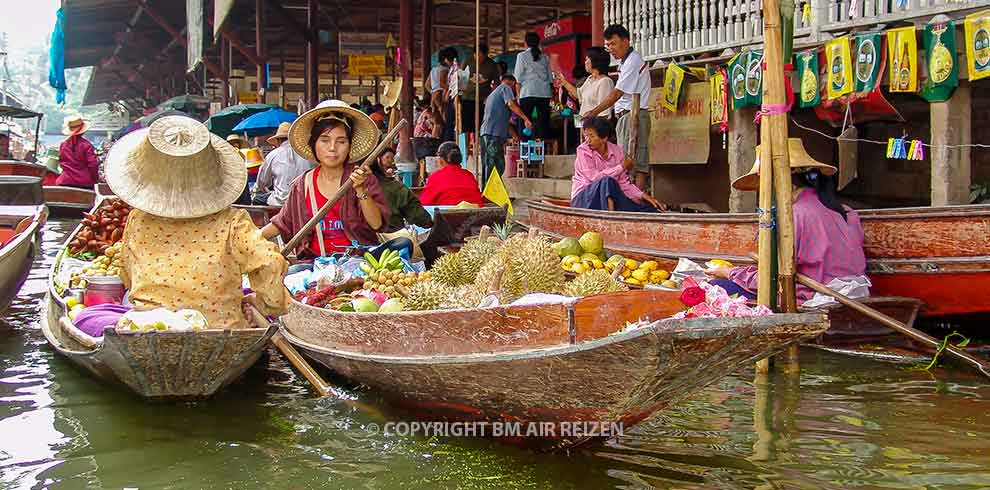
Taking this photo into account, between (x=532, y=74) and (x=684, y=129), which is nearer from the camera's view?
(x=684, y=129)

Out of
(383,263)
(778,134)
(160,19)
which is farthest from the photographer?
(160,19)

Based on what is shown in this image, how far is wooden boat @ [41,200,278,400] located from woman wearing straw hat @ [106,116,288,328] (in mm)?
239

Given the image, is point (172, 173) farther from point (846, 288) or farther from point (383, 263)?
point (846, 288)

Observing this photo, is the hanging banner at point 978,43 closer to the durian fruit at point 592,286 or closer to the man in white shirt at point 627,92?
the man in white shirt at point 627,92

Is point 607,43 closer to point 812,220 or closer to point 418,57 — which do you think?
point 812,220

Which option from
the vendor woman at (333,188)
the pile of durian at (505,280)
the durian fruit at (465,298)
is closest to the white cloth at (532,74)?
the vendor woman at (333,188)

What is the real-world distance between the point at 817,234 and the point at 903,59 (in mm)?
2146

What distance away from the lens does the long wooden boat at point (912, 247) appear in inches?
217

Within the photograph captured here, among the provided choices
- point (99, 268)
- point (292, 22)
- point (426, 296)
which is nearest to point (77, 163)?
point (292, 22)

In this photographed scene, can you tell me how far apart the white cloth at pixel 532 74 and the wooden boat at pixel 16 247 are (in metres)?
5.69

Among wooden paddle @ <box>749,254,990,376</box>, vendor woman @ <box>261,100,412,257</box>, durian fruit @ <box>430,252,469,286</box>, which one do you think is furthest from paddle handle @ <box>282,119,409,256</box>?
wooden paddle @ <box>749,254,990,376</box>

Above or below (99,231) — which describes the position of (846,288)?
below

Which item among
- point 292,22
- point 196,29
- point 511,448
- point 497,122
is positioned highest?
point 292,22

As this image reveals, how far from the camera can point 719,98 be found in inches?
356
